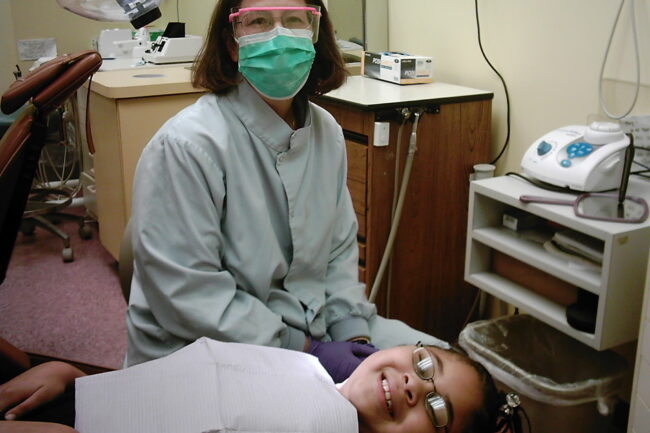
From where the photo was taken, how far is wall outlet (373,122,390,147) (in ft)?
Answer: 6.66

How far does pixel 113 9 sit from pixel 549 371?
163 centimetres

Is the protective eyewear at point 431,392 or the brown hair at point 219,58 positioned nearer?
the protective eyewear at point 431,392

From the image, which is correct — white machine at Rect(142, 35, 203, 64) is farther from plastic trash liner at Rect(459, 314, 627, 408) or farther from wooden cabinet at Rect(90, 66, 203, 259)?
plastic trash liner at Rect(459, 314, 627, 408)

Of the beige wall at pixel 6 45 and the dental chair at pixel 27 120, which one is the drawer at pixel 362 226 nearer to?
the dental chair at pixel 27 120

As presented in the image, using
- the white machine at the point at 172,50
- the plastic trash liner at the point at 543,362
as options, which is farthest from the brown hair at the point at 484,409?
the white machine at the point at 172,50

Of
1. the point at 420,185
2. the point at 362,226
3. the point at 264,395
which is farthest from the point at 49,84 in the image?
the point at 420,185

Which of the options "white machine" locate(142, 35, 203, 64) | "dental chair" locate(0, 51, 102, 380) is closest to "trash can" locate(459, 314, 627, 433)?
"dental chair" locate(0, 51, 102, 380)

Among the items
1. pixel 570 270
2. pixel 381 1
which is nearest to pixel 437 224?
pixel 570 270

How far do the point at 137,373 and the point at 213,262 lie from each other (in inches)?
13.0

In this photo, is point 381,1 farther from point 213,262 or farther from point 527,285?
point 213,262

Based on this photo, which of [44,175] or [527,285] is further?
[44,175]

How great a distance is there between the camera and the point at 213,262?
1210 millimetres

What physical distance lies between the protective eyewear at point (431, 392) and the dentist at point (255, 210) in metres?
0.18

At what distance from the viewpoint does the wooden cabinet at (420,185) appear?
6.91 ft
